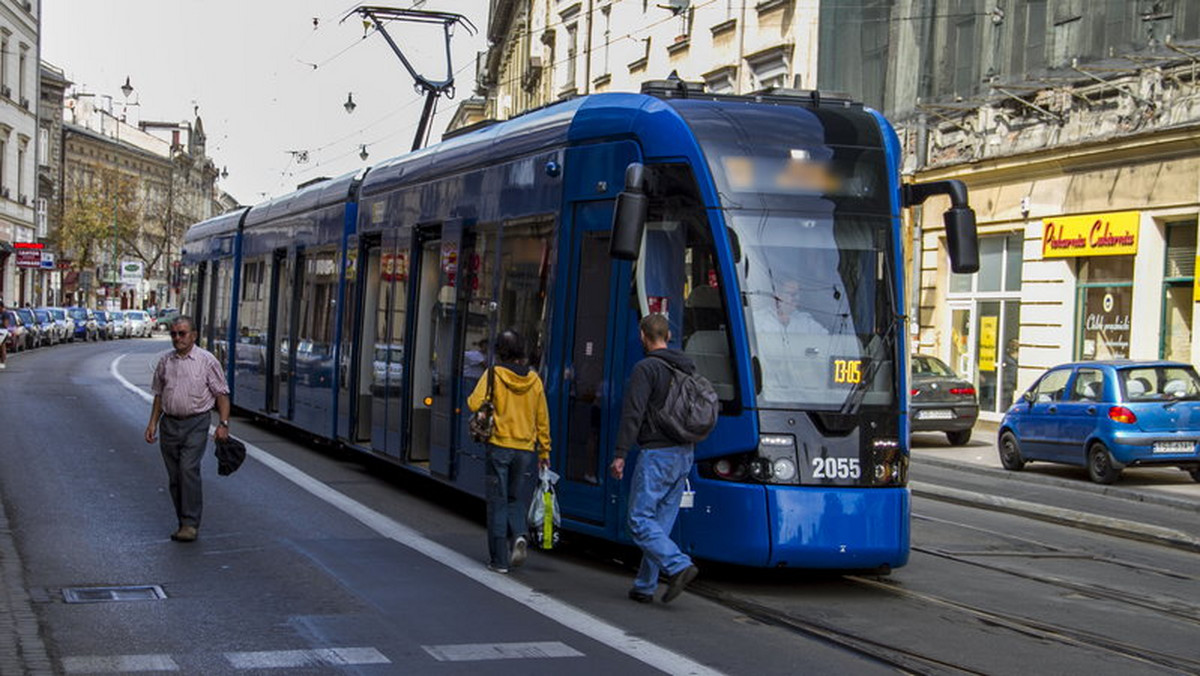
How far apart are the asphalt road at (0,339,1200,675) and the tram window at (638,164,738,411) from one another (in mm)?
1474

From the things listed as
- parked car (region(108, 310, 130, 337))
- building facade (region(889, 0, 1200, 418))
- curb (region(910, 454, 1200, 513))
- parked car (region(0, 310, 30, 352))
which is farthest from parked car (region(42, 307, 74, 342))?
curb (region(910, 454, 1200, 513))

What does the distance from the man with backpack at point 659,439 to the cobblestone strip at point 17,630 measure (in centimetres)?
330

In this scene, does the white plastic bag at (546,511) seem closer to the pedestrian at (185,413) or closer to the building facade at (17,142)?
the pedestrian at (185,413)

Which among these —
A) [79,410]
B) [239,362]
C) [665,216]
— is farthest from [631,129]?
[79,410]

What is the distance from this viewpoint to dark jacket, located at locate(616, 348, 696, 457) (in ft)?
30.6

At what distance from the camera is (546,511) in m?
10.2

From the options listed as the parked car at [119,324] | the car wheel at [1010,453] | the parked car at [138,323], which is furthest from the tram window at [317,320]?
the parked car at [138,323]

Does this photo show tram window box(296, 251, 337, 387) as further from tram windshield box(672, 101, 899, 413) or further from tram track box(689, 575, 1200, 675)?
tram track box(689, 575, 1200, 675)

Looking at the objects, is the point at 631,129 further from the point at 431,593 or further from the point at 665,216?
the point at 431,593

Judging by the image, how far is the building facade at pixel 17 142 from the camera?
65.8 metres

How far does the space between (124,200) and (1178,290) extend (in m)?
73.8

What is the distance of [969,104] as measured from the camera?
3023cm

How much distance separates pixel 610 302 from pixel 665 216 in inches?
29.1

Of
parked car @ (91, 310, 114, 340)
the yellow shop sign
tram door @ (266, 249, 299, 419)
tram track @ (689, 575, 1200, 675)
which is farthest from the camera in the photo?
parked car @ (91, 310, 114, 340)
